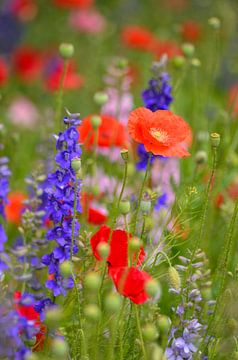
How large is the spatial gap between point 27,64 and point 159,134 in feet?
6.93

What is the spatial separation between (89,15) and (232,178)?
180 centimetres

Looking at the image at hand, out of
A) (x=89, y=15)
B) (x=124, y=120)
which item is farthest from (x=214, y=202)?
(x=89, y=15)

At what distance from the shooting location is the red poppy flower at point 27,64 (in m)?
3.23

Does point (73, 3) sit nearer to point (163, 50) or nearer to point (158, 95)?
point (163, 50)

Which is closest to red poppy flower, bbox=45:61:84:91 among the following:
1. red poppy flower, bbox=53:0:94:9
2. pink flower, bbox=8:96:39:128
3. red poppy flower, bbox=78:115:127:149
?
pink flower, bbox=8:96:39:128

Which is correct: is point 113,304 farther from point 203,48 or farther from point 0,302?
point 203,48

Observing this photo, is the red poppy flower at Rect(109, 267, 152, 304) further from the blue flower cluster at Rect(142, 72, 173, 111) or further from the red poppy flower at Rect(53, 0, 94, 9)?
the red poppy flower at Rect(53, 0, 94, 9)

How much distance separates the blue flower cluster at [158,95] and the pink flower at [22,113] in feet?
4.28

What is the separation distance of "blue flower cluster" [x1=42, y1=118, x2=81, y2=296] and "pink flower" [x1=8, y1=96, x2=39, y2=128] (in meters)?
1.64

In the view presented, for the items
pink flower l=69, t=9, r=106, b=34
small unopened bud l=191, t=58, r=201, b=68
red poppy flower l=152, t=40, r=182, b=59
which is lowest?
small unopened bud l=191, t=58, r=201, b=68

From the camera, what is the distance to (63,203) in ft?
3.95

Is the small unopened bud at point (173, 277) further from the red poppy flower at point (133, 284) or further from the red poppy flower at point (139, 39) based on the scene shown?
the red poppy flower at point (139, 39)

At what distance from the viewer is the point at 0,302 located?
1.02 m

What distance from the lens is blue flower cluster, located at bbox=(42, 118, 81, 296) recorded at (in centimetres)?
→ 119
